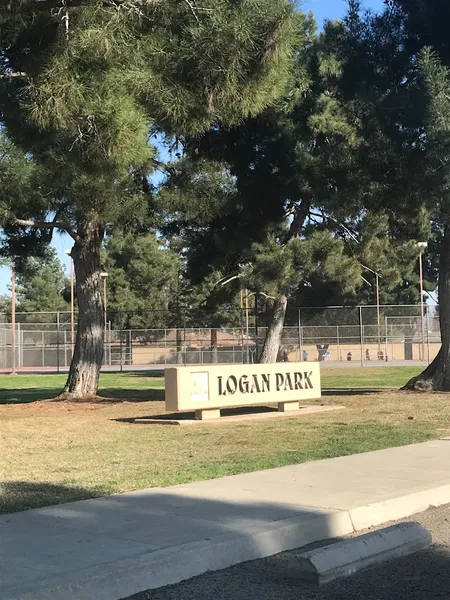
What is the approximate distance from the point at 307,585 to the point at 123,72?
8701mm

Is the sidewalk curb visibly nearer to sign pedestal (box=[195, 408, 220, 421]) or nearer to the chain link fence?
sign pedestal (box=[195, 408, 220, 421])

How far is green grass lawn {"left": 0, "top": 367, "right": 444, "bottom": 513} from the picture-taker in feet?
28.9

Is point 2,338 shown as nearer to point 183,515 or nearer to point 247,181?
point 247,181

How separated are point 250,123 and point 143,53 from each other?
8719 mm

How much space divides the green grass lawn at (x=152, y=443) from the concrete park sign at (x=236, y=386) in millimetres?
658

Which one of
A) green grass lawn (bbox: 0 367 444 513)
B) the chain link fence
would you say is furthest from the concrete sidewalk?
the chain link fence

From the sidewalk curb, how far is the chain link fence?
35429 millimetres

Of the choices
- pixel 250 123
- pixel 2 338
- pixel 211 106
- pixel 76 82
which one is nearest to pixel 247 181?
pixel 250 123

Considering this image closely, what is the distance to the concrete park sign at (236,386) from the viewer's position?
47.6 ft

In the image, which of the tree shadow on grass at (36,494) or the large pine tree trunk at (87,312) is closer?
the tree shadow on grass at (36,494)

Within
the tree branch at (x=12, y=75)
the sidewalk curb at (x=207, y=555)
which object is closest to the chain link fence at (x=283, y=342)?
the tree branch at (x=12, y=75)

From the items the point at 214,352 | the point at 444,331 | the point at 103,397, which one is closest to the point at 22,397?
the point at 103,397

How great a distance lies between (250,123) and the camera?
20.8m

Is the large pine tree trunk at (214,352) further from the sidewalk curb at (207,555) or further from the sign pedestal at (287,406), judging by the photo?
the sidewalk curb at (207,555)
